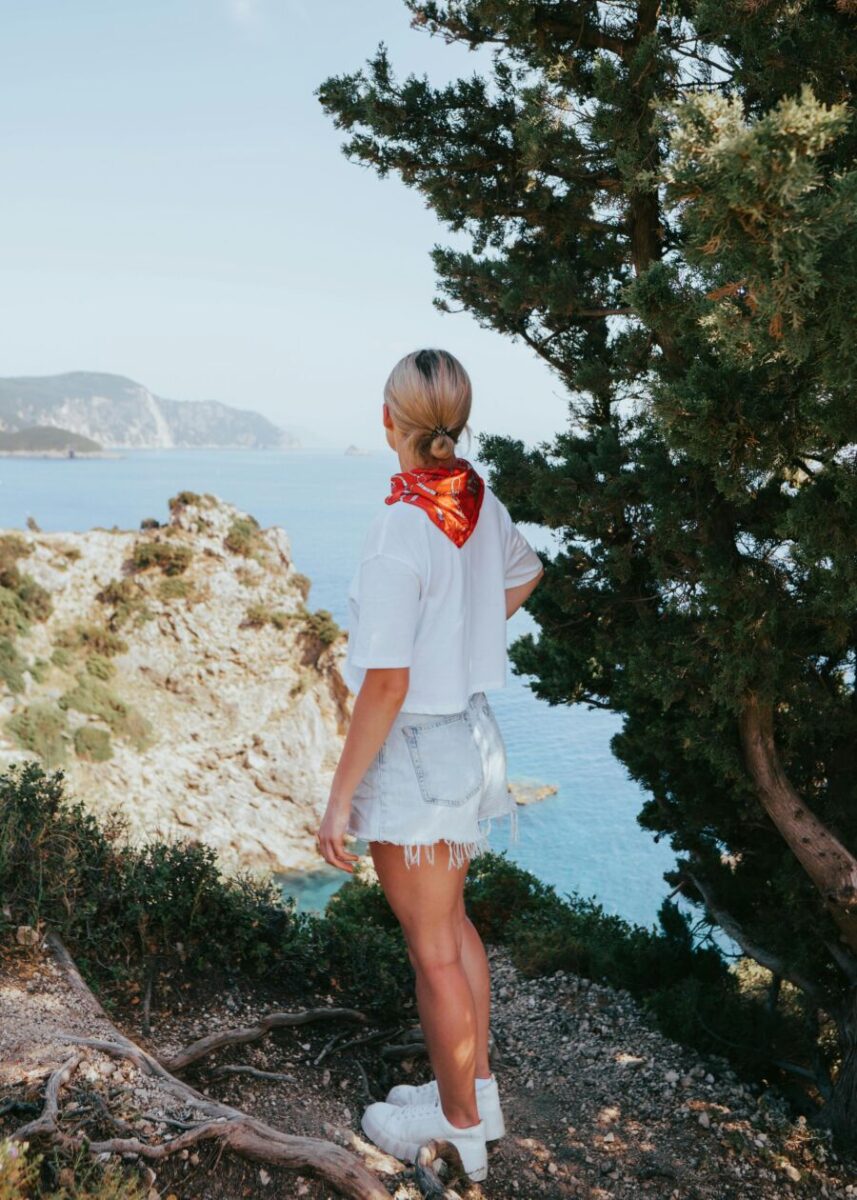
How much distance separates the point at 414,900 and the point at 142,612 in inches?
1035

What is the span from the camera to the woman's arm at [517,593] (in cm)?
321

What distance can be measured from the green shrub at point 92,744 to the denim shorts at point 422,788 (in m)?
23.5

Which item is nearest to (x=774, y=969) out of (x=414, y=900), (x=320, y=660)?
(x=414, y=900)

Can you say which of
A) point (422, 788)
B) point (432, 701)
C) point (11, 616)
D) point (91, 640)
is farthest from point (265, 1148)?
point (91, 640)

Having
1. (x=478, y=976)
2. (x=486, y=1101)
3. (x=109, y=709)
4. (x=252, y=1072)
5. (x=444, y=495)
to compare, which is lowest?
(x=109, y=709)

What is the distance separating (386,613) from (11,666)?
24568 mm

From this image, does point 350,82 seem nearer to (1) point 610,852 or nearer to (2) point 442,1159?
(2) point 442,1159

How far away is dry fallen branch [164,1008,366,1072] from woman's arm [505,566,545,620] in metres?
2.03

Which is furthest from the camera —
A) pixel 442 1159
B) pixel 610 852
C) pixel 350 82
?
pixel 610 852

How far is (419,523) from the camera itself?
2.59 metres

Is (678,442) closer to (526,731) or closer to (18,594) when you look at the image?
(18,594)

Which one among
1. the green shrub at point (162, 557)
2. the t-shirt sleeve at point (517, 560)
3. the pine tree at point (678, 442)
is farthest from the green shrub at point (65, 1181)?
the green shrub at point (162, 557)

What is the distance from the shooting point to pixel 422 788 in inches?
106

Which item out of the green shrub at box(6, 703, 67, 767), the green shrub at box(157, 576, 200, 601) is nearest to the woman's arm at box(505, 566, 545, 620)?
the green shrub at box(6, 703, 67, 767)
